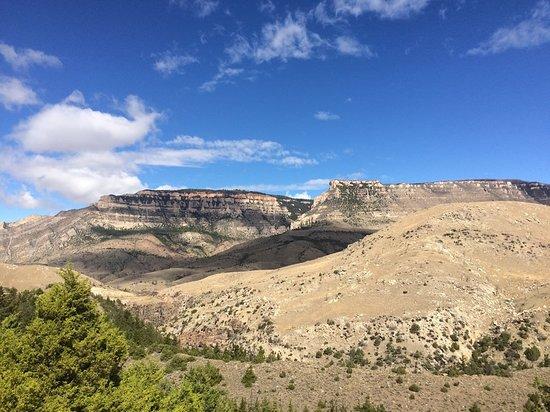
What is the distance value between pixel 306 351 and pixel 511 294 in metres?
27.3

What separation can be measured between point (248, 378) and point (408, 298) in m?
28.0

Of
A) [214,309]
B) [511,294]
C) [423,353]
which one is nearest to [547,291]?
[511,294]

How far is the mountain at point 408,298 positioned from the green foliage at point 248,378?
16451 mm

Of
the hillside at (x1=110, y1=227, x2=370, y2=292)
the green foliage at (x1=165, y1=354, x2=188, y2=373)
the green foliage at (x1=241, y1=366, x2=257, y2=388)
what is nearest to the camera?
the green foliage at (x1=241, y1=366, x2=257, y2=388)

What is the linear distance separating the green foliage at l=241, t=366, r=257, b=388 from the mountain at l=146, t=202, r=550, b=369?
16.5 meters

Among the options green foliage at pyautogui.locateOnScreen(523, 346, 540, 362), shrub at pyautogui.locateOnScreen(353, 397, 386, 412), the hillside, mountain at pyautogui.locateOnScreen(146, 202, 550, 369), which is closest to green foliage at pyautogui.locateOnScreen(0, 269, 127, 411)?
shrub at pyautogui.locateOnScreen(353, 397, 386, 412)

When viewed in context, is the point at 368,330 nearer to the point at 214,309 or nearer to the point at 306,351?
the point at 306,351

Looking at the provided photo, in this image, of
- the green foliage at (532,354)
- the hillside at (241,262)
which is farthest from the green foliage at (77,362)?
the hillside at (241,262)

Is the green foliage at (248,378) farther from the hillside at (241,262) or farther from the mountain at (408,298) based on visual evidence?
the hillside at (241,262)

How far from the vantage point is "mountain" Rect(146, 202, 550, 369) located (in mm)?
50281

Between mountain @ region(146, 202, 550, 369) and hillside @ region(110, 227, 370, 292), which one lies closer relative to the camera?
mountain @ region(146, 202, 550, 369)

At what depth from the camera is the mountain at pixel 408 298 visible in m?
50.3

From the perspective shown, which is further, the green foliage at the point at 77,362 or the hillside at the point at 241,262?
the hillside at the point at 241,262

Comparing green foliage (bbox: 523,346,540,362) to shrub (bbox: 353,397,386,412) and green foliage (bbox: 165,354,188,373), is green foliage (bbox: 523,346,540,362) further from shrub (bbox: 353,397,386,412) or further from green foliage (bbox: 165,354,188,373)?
green foliage (bbox: 165,354,188,373)
